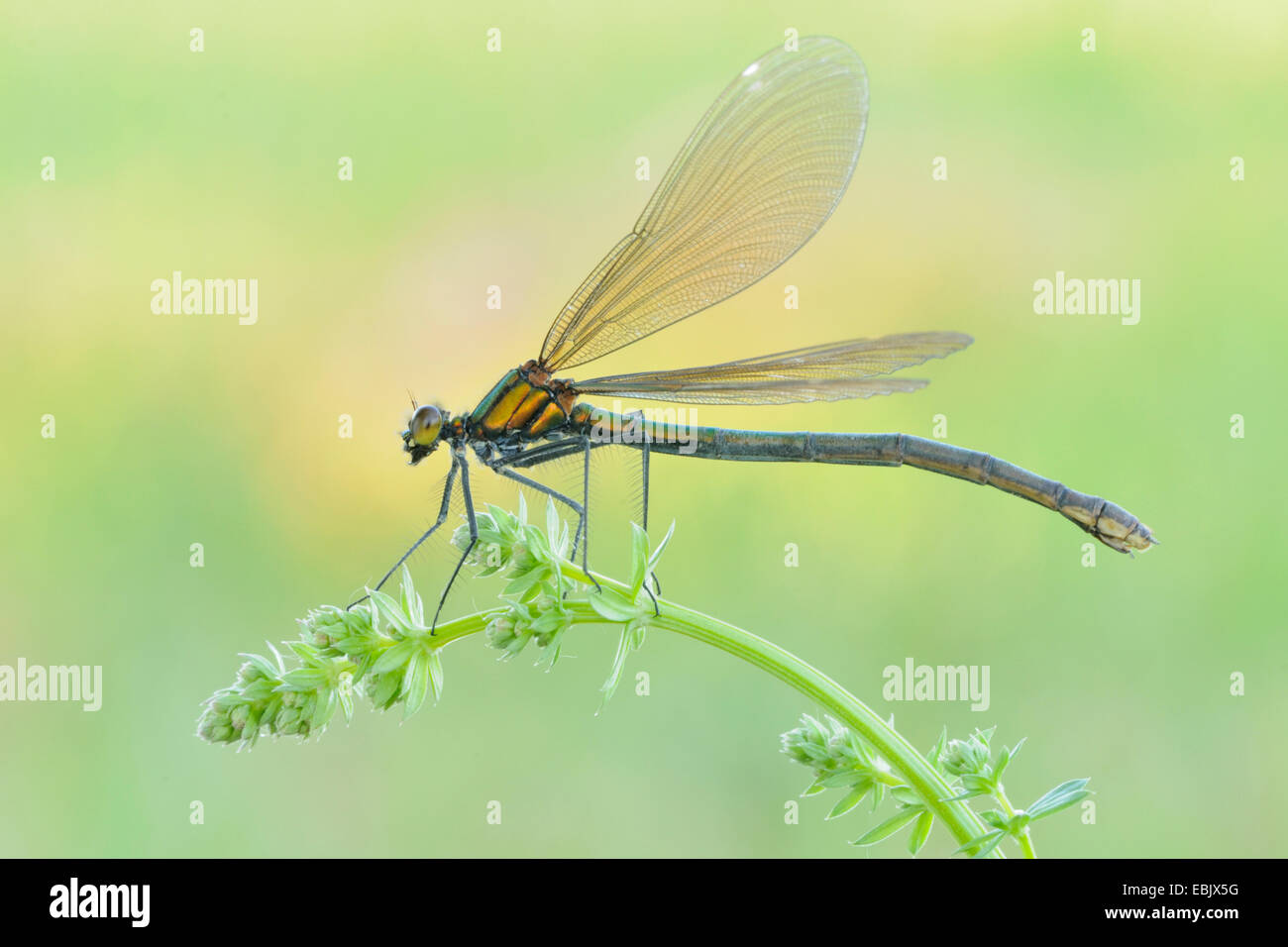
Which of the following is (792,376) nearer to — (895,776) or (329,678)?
(895,776)

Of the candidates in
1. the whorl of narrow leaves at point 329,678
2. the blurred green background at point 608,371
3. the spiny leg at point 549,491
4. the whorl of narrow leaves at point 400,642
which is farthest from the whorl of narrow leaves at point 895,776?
the blurred green background at point 608,371

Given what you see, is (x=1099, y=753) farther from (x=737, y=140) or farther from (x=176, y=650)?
(x=176, y=650)

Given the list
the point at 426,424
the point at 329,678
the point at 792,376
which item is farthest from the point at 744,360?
the point at 329,678

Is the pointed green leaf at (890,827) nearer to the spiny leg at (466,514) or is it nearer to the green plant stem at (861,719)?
the green plant stem at (861,719)

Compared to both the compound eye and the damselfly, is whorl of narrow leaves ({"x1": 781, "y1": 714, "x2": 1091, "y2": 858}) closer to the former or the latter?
the damselfly
